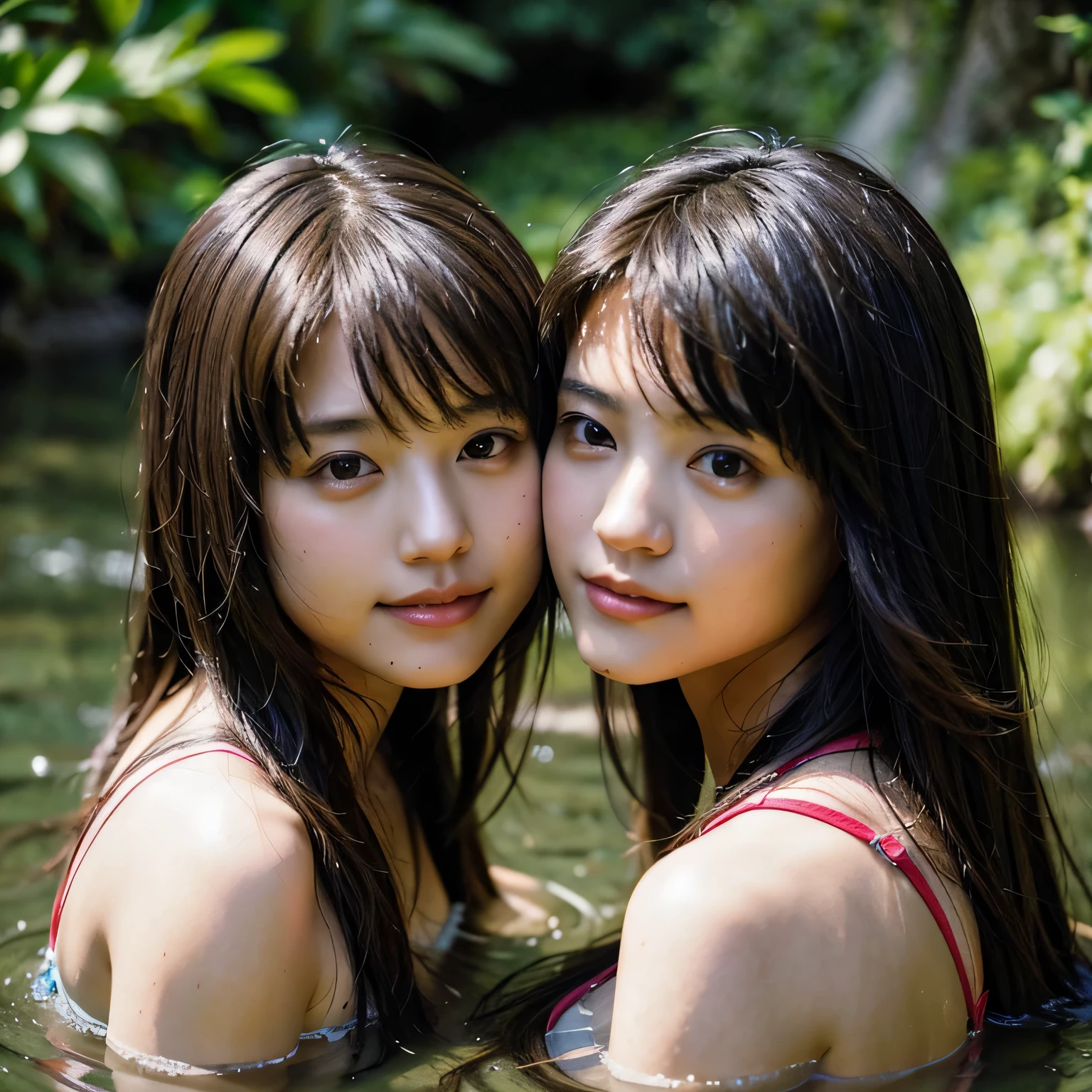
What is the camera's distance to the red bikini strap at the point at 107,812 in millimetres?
2068

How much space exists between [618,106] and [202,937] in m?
16.4

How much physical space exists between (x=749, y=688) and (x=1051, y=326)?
4226 millimetres

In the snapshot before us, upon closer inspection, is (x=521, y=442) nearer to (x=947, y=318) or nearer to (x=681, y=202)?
(x=681, y=202)

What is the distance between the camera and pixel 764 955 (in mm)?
1771

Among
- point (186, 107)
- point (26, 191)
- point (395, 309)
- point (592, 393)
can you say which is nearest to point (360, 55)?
point (186, 107)

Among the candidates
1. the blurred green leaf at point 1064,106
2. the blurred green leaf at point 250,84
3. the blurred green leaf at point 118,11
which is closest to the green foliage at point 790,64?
the blurred green leaf at point 250,84

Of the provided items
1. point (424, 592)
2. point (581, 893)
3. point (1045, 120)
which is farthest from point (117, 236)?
point (424, 592)

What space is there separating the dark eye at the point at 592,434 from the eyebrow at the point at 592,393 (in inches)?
1.6

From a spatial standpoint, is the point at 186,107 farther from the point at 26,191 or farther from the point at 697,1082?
the point at 697,1082

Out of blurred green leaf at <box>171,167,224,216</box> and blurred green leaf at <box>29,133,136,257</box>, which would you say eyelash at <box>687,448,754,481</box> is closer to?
blurred green leaf at <box>171,167,224,216</box>

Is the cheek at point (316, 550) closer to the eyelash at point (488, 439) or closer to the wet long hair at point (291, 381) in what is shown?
the wet long hair at point (291, 381)

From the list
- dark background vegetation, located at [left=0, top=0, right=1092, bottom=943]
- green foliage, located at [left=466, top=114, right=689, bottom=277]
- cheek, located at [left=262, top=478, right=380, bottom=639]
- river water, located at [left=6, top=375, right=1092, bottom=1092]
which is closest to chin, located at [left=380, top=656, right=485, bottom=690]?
cheek, located at [left=262, top=478, right=380, bottom=639]

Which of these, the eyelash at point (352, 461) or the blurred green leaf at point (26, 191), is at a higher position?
the blurred green leaf at point (26, 191)

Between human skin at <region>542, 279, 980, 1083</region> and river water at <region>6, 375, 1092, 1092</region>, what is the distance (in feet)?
1.09
